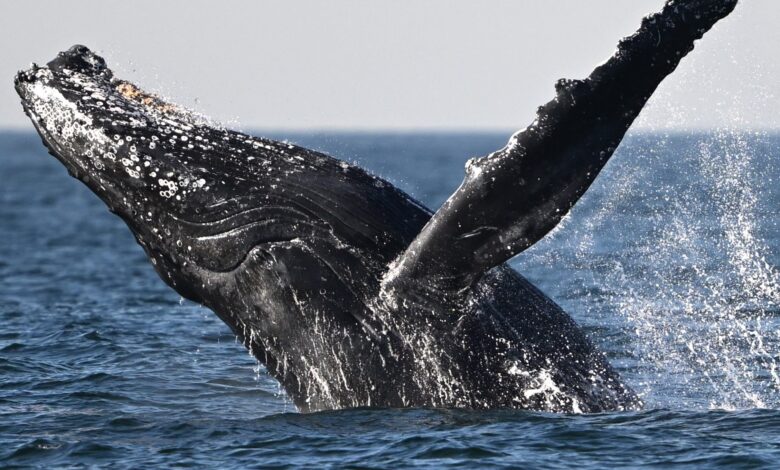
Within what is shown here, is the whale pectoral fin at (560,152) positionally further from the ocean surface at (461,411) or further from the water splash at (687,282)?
the water splash at (687,282)

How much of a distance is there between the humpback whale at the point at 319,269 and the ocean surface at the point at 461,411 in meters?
0.34

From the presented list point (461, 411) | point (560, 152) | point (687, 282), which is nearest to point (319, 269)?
point (461, 411)

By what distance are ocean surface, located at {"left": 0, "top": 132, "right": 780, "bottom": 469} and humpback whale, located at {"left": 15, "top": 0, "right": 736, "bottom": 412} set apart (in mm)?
339

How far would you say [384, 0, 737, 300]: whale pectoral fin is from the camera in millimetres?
9195

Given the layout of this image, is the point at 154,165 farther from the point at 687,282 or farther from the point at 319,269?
the point at 687,282

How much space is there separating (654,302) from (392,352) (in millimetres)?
8332

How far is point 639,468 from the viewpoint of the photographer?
9312 mm

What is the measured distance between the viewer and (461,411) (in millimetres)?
10531

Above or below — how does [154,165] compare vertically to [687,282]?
above

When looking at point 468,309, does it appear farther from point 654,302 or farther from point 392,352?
point 654,302

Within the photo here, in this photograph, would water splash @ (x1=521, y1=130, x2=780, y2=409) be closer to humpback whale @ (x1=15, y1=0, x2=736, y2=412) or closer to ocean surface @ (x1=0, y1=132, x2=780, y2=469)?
ocean surface @ (x1=0, y1=132, x2=780, y2=469)

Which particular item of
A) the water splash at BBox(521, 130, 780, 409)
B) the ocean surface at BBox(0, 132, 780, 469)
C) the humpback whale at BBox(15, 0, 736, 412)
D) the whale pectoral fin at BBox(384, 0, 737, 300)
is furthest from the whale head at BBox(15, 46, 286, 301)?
the water splash at BBox(521, 130, 780, 409)

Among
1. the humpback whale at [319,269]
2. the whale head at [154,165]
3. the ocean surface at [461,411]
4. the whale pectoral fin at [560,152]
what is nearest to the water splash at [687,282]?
the ocean surface at [461,411]

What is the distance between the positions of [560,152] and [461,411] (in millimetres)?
2515
